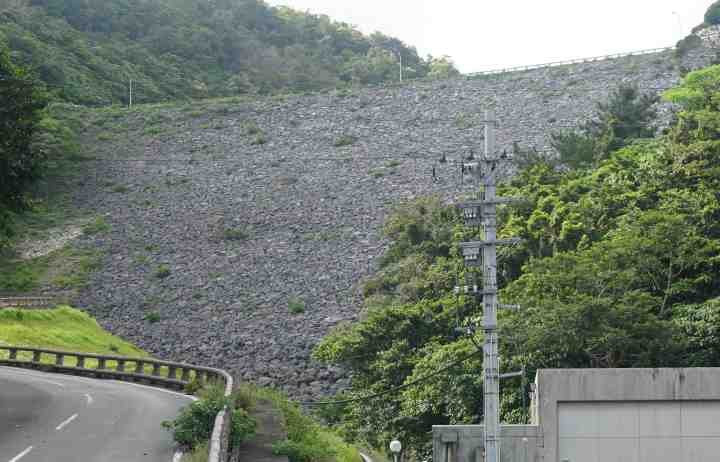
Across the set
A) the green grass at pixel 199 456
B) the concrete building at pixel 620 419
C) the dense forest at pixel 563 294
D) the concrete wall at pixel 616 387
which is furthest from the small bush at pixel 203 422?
the concrete wall at pixel 616 387

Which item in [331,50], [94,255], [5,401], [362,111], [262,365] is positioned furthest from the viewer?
[331,50]

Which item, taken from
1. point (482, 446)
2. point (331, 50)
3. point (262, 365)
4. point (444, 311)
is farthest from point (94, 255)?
point (331, 50)

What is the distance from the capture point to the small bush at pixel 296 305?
192ft

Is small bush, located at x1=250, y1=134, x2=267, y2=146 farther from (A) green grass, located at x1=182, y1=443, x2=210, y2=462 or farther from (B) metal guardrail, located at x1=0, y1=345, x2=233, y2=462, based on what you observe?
(A) green grass, located at x1=182, y1=443, x2=210, y2=462

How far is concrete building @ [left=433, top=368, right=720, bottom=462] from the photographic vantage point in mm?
32469

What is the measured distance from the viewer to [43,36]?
117500mm

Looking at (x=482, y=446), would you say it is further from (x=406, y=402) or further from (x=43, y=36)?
(x=43, y=36)

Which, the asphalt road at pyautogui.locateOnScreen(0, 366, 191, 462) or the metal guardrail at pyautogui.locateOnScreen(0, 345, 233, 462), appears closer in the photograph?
the asphalt road at pyautogui.locateOnScreen(0, 366, 191, 462)

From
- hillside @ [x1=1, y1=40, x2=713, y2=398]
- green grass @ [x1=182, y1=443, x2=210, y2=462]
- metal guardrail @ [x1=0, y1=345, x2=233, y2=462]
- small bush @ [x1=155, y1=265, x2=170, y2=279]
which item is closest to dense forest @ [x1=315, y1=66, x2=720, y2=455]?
hillside @ [x1=1, y1=40, x2=713, y2=398]

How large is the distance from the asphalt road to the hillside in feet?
55.8

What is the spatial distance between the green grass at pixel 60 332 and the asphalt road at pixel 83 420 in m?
14.1

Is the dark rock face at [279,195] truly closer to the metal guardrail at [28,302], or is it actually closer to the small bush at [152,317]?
the small bush at [152,317]

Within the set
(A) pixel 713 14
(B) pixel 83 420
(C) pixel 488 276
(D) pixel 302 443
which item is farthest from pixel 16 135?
(A) pixel 713 14

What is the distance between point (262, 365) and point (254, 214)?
2296 centimetres
